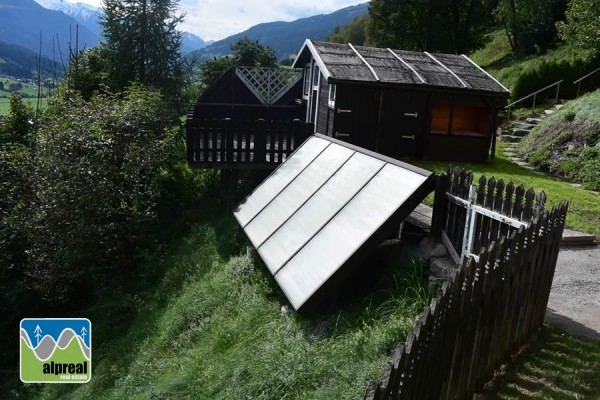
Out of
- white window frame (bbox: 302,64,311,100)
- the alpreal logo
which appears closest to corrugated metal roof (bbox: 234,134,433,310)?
the alpreal logo

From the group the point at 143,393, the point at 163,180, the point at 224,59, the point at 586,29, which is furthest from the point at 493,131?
the point at 224,59

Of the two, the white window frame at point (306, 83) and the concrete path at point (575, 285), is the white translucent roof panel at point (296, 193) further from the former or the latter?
the white window frame at point (306, 83)

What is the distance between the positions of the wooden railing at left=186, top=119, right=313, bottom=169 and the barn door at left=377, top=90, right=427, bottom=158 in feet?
11.5

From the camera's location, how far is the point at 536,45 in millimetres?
27891

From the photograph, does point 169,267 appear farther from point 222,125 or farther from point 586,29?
point 586,29

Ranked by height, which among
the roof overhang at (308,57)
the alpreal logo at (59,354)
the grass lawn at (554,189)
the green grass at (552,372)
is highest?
the roof overhang at (308,57)

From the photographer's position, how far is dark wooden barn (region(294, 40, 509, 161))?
1360 cm

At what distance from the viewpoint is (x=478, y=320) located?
373cm

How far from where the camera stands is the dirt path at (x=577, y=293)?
514 cm

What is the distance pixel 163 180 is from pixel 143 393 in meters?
6.79

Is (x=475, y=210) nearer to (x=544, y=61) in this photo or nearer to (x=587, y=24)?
(x=587, y=24)

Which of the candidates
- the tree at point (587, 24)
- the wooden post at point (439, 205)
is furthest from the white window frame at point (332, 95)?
the tree at point (587, 24)

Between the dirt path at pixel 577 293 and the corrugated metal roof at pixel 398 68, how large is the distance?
298 inches

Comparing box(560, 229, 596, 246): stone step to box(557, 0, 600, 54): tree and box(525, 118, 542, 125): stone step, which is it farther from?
box(557, 0, 600, 54): tree
